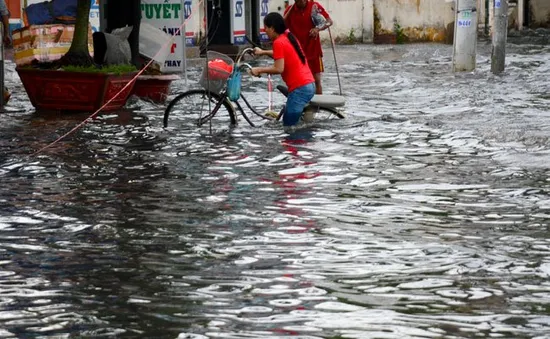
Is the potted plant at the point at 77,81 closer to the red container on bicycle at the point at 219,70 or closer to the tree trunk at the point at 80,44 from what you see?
the tree trunk at the point at 80,44

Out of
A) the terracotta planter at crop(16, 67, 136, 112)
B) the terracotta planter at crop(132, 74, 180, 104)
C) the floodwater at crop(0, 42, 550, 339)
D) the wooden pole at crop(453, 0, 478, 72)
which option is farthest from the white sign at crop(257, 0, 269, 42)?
the floodwater at crop(0, 42, 550, 339)

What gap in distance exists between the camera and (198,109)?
655 inches

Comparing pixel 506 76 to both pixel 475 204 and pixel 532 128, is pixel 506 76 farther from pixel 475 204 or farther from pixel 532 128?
pixel 475 204

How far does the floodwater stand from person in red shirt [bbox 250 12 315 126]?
1.21 feet

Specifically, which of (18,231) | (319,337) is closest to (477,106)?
(18,231)

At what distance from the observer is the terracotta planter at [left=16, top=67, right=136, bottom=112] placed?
18609mm

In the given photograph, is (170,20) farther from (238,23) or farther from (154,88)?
(238,23)

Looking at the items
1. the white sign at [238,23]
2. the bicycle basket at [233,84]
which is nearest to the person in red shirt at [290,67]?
the bicycle basket at [233,84]

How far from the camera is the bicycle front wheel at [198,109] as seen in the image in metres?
15.9

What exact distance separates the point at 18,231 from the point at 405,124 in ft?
26.0

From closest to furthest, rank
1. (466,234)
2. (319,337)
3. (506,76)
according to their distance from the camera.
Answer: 1. (319,337)
2. (466,234)
3. (506,76)

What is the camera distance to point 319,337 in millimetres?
6375

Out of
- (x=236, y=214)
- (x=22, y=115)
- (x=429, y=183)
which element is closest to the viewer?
(x=236, y=214)

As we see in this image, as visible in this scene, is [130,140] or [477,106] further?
[477,106]
